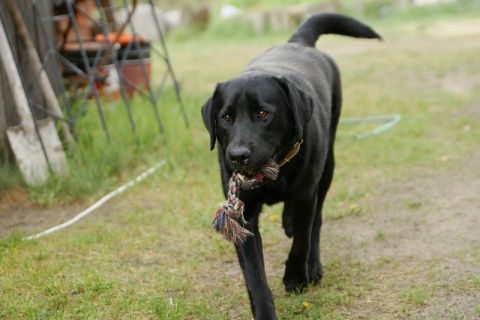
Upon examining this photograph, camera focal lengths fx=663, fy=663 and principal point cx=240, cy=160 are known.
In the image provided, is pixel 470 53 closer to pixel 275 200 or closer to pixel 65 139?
pixel 65 139

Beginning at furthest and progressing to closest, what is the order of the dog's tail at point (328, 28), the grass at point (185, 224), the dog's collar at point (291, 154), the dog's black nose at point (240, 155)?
the dog's tail at point (328, 28) < the grass at point (185, 224) < the dog's collar at point (291, 154) < the dog's black nose at point (240, 155)

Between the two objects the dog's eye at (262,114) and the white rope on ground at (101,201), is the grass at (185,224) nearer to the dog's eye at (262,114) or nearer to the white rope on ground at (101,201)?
the white rope on ground at (101,201)

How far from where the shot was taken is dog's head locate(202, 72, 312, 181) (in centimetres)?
309

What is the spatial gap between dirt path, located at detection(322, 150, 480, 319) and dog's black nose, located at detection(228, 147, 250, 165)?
1029 mm

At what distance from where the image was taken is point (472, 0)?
17812 mm

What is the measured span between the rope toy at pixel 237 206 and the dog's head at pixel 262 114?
1.6 inches

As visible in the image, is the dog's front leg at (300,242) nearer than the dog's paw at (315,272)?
Yes

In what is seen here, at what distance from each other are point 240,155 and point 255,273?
0.61 meters

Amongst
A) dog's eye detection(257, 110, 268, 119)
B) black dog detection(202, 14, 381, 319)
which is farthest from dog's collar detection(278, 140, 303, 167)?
dog's eye detection(257, 110, 268, 119)

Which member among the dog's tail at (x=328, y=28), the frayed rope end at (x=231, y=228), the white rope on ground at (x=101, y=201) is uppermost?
the dog's tail at (x=328, y=28)

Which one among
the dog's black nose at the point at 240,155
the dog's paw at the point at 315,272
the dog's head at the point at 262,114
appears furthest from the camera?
the dog's paw at the point at 315,272

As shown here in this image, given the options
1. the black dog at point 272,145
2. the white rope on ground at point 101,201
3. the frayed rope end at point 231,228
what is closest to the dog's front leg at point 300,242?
the black dog at point 272,145

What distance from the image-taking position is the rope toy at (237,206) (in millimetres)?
3123

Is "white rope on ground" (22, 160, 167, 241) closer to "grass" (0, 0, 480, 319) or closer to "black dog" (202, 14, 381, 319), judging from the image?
"grass" (0, 0, 480, 319)
